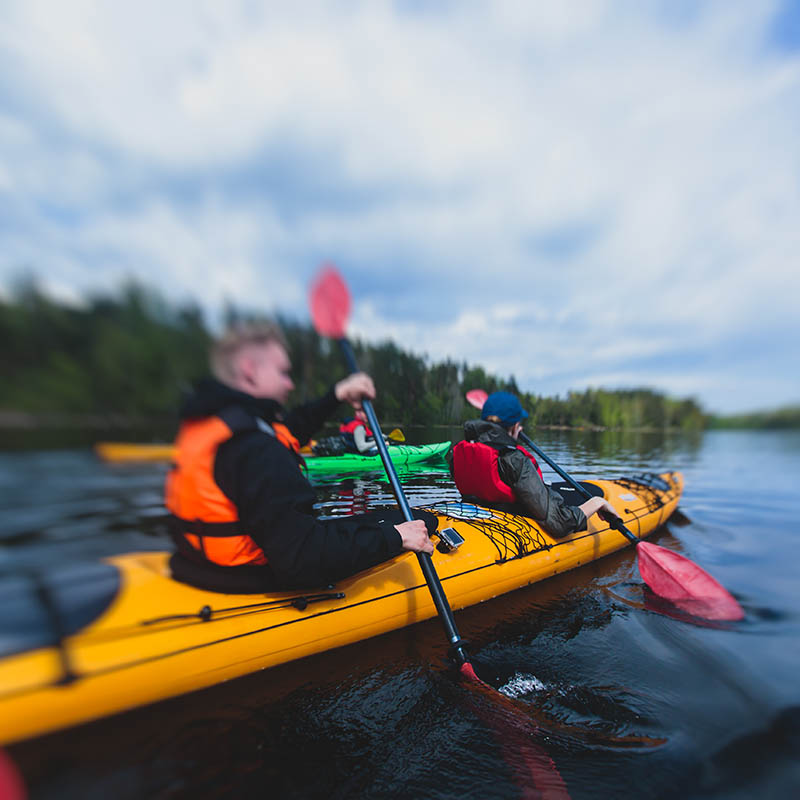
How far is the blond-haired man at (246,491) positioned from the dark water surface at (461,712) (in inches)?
29.7

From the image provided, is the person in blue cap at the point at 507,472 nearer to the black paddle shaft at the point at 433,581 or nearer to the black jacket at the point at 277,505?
the black paddle shaft at the point at 433,581

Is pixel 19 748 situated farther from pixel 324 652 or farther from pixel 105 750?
pixel 324 652

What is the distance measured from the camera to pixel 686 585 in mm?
4180

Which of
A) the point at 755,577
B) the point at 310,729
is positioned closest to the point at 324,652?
the point at 310,729

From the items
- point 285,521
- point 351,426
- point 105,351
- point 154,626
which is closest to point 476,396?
point 351,426

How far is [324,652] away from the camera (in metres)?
3.02

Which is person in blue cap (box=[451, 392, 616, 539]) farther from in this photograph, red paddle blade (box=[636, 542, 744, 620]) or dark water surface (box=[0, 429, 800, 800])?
dark water surface (box=[0, 429, 800, 800])

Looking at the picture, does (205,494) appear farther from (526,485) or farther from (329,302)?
(526,485)

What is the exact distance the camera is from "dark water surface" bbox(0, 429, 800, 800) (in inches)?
81.6

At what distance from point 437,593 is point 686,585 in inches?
110

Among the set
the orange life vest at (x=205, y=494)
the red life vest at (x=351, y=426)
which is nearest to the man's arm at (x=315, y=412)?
the orange life vest at (x=205, y=494)

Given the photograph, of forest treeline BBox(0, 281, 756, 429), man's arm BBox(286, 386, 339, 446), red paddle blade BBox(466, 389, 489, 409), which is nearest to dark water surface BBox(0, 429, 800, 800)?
forest treeline BBox(0, 281, 756, 429)

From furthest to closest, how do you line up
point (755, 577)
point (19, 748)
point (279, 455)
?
1. point (755, 577)
2. point (279, 455)
3. point (19, 748)

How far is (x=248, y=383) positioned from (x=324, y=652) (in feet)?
6.72
